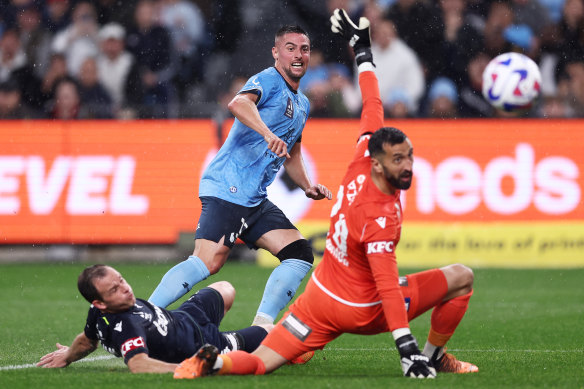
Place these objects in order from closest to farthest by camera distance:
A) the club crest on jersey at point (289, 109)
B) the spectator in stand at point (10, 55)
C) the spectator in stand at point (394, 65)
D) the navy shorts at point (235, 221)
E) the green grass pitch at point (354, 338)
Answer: the green grass pitch at point (354, 338)
the navy shorts at point (235, 221)
the club crest on jersey at point (289, 109)
the spectator in stand at point (394, 65)
the spectator in stand at point (10, 55)

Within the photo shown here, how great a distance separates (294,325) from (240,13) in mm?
11772

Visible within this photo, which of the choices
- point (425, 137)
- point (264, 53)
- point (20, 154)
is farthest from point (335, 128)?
point (20, 154)

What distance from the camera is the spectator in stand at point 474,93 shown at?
49.1ft

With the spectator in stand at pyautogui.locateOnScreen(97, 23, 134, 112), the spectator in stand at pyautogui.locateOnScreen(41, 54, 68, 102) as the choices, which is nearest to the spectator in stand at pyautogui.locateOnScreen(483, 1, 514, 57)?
the spectator in stand at pyautogui.locateOnScreen(97, 23, 134, 112)

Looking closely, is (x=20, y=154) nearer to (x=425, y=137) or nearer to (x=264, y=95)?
(x=425, y=137)

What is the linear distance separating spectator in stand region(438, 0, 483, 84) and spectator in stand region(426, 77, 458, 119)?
384 mm

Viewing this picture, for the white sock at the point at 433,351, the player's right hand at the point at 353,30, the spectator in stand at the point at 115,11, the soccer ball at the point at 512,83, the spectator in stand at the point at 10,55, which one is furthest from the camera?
the spectator in stand at the point at 115,11

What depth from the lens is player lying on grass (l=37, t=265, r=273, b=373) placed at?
18.9 feet

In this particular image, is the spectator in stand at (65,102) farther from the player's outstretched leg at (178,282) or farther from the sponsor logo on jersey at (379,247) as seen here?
the sponsor logo on jersey at (379,247)

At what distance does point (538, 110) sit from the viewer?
14.5 metres

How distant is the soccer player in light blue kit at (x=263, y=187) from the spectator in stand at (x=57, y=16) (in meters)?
10.1

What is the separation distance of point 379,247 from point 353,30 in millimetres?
1594

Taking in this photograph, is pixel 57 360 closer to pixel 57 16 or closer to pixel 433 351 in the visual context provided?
pixel 433 351

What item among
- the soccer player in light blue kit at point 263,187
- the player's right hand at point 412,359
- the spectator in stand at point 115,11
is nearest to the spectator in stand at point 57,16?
the spectator in stand at point 115,11
